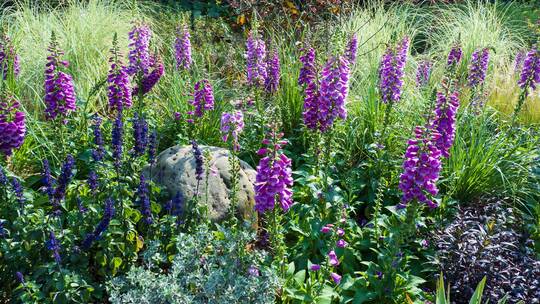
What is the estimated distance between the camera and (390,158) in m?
4.48

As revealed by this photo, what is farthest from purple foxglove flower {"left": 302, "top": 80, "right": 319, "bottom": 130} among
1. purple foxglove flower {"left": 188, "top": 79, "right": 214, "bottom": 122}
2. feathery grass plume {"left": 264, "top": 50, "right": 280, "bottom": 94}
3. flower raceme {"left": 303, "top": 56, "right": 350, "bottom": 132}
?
feathery grass plume {"left": 264, "top": 50, "right": 280, "bottom": 94}

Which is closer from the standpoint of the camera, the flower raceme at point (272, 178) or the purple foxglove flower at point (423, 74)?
the flower raceme at point (272, 178)

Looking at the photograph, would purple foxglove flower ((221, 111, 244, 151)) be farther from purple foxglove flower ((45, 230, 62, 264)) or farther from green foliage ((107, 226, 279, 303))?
purple foxglove flower ((45, 230, 62, 264))

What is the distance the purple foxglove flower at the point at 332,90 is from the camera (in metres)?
3.44

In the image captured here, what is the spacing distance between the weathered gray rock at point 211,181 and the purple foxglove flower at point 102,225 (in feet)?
3.27

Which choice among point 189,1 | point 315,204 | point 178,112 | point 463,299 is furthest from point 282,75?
point 189,1

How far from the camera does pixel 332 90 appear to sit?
347 centimetres

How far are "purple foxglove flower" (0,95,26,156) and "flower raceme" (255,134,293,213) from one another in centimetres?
168

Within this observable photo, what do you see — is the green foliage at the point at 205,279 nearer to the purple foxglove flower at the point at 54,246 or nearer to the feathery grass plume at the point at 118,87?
the purple foxglove flower at the point at 54,246

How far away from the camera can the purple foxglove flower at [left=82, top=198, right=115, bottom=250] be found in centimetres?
291

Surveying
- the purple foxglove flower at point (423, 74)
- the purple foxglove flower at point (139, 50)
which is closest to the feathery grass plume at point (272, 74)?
the purple foxglove flower at point (139, 50)

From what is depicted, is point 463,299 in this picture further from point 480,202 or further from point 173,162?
point 173,162

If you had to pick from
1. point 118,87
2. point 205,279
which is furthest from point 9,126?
point 205,279

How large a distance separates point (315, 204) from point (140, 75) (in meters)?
1.68
